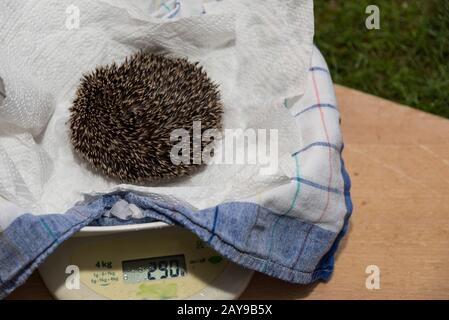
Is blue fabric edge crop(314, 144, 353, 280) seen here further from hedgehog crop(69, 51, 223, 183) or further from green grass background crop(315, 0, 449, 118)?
green grass background crop(315, 0, 449, 118)

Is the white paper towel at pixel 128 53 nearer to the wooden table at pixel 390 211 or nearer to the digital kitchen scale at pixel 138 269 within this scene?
the digital kitchen scale at pixel 138 269

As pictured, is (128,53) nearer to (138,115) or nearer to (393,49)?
(138,115)

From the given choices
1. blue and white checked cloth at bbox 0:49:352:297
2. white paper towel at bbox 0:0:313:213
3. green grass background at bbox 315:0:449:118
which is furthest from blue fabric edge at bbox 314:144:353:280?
green grass background at bbox 315:0:449:118

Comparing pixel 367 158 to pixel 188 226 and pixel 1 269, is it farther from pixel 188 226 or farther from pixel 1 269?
pixel 1 269

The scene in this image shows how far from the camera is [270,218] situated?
1.08m

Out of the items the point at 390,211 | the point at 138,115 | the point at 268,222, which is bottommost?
the point at 390,211

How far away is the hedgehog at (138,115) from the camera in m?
1.15

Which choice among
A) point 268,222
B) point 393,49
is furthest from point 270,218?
point 393,49

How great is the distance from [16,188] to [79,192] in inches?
4.8

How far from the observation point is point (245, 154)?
122cm

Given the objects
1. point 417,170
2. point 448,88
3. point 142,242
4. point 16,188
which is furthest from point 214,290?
point 448,88

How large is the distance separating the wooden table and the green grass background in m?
0.32

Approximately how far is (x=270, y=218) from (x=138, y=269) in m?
0.23

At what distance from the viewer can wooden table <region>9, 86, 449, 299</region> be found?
1.23 meters
